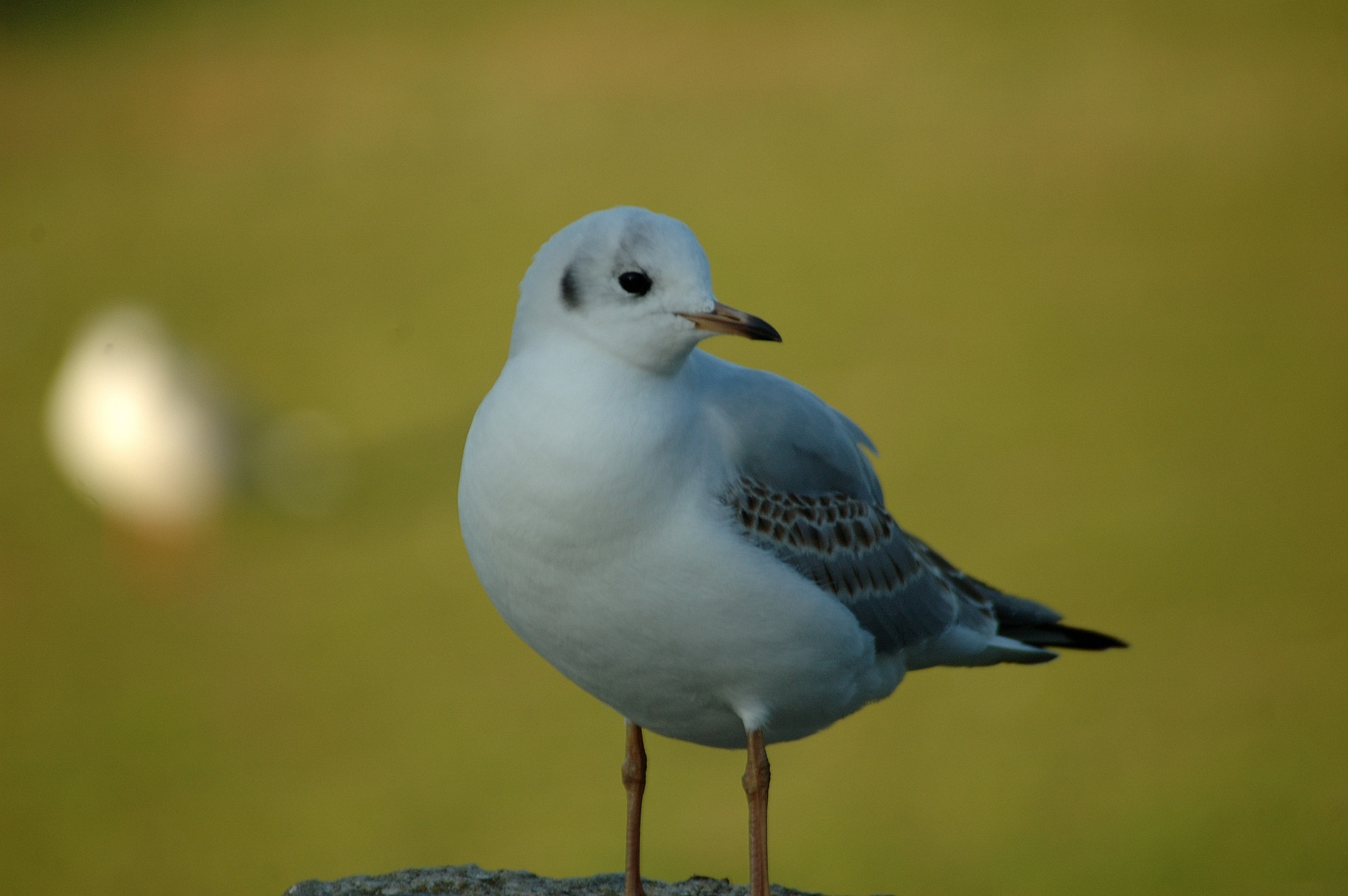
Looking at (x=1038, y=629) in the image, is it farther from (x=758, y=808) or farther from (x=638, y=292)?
(x=638, y=292)

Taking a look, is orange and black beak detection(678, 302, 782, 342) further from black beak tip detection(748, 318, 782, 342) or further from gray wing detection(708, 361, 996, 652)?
gray wing detection(708, 361, 996, 652)

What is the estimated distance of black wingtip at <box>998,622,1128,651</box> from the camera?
372 centimetres

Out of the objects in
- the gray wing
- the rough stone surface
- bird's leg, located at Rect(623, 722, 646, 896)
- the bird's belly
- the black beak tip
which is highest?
the black beak tip

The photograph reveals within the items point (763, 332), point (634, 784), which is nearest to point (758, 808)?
point (634, 784)

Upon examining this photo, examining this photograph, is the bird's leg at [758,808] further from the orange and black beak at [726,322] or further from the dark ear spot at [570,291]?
the dark ear spot at [570,291]

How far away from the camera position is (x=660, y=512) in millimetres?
2633

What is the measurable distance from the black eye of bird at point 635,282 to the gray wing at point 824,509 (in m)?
0.39

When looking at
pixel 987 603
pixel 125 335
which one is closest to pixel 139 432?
pixel 125 335

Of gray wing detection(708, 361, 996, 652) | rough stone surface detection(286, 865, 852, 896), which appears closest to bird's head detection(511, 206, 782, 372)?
gray wing detection(708, 361, 996, 652)

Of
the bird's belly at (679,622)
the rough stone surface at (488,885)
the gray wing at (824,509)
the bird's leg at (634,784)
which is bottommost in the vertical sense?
the rough stone surface at (488,885)

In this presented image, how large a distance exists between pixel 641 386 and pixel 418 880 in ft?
5.31

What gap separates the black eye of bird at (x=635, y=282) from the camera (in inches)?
102

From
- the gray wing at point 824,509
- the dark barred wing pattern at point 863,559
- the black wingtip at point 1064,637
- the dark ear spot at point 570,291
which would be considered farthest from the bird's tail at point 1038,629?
the dark ear spot at point 570,291

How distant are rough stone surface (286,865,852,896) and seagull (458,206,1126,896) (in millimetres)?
708
